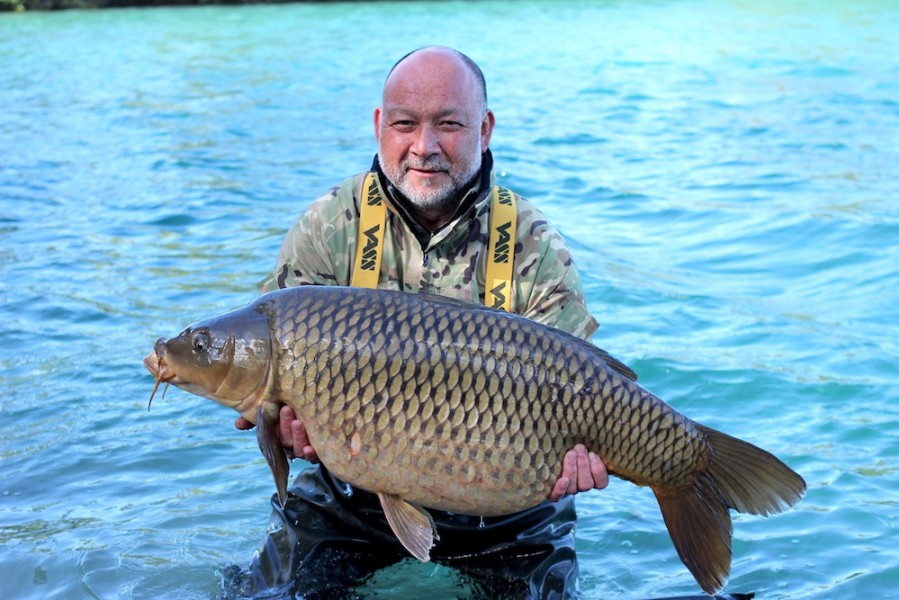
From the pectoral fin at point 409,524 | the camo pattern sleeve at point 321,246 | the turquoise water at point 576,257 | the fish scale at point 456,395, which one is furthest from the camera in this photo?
the turquoise water at point 576,257

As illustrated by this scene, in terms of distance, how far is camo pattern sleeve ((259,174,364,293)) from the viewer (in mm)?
3922

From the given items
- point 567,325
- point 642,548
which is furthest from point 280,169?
point 567,325

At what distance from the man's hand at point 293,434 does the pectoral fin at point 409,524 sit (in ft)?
0.80

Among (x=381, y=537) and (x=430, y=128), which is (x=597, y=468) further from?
(x=430, y=128)

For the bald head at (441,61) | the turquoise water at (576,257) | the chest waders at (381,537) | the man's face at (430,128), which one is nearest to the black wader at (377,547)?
the chest waders at (381,537)

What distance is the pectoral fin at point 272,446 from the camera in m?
3.29

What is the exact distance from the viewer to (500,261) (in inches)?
155

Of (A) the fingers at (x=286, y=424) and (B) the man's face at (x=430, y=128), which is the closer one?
(A) the fingers at (x=286, y=424)

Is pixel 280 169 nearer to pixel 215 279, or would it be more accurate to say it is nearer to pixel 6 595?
pixel 215 279

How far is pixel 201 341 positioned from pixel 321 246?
688 mm

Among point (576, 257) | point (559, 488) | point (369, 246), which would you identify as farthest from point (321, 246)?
point (576, 257)

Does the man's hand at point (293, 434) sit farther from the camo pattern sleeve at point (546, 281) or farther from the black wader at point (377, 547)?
the camo pattern sleeve at point (546, 281)

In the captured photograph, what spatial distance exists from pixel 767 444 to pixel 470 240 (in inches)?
113

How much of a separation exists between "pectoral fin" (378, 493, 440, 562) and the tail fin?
69 cm
